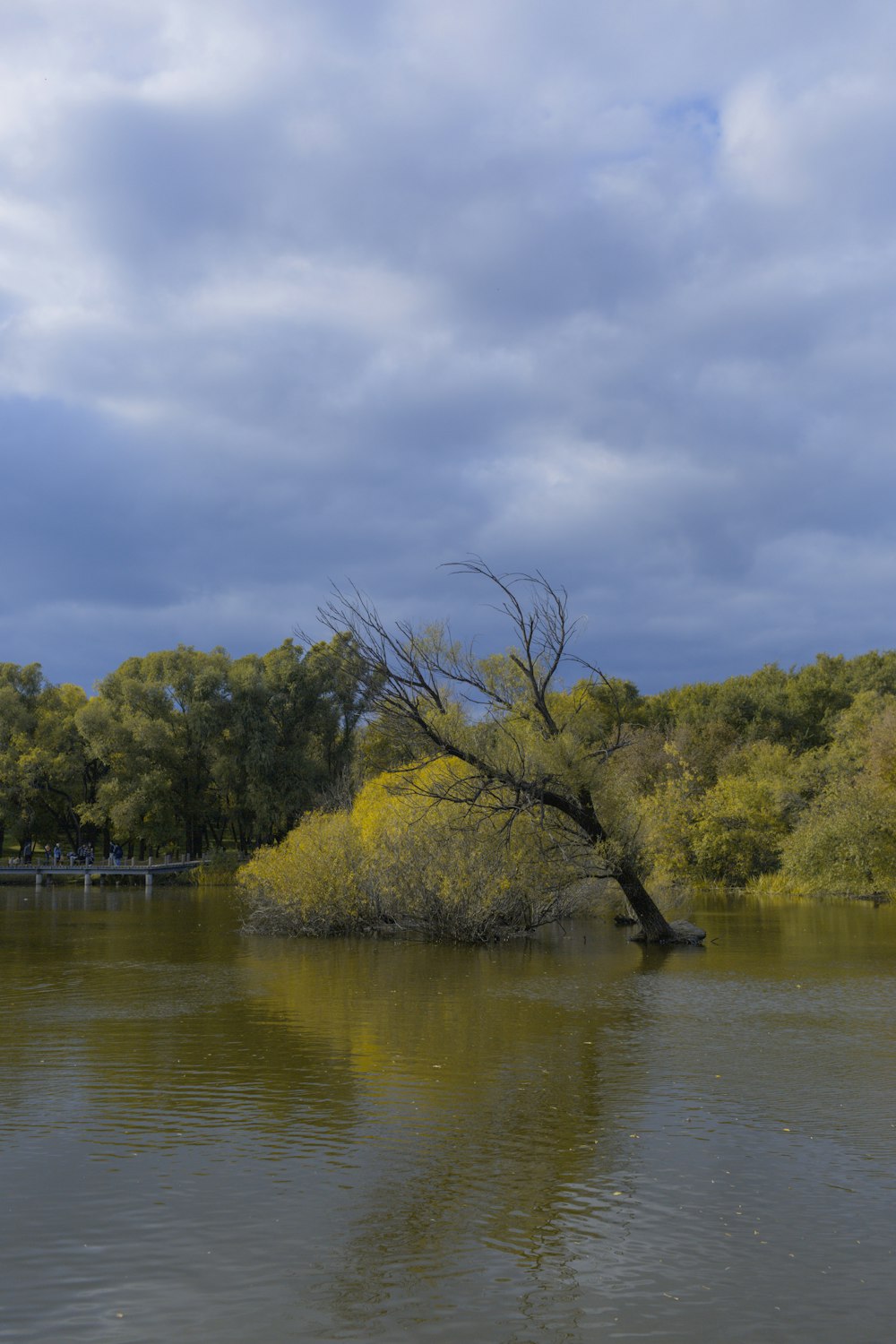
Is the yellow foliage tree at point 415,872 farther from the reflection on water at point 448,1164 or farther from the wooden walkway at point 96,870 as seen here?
the wooden walkway at point 96,870

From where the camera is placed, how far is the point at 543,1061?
13250 mm

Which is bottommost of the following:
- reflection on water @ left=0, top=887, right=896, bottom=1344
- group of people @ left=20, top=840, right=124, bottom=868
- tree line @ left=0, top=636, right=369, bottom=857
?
reflection on water @ left=0, top=887, right=896, bottom=1344

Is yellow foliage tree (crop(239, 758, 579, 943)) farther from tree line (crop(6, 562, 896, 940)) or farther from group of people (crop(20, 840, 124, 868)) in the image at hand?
group of people (crop(20, 840, 124, 868))

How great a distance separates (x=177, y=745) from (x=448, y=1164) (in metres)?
57.4

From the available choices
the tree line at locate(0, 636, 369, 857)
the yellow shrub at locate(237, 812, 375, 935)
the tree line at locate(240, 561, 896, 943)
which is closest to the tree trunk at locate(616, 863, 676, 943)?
the tree line at locate(240, 561, 896, 943)

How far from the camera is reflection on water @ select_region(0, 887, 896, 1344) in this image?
652cm

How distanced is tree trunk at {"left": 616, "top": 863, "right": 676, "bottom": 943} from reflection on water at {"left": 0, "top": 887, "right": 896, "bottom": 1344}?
7.62m

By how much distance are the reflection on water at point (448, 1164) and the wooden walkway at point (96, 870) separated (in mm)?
39928

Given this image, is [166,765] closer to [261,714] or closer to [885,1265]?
[261,714]

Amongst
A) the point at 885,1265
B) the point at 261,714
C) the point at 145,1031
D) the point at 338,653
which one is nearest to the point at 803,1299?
the point at 885,1265

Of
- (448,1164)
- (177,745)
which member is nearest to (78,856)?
(177,745)

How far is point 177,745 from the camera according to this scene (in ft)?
212

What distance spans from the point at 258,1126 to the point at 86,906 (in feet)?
119

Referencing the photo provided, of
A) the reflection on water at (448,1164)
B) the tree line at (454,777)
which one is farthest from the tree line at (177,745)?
the reflection on water at (448,1164)
